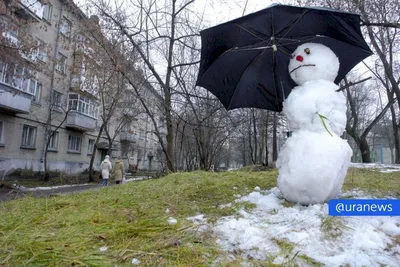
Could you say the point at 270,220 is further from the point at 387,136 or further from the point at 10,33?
the point at 387,136

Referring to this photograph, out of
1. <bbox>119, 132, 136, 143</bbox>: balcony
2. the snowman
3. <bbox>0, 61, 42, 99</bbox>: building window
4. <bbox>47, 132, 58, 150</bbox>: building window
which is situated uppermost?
<bbox>0, 61, 42, 99</bbox>: building window

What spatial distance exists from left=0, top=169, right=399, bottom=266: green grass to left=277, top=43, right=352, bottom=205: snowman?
0.61m

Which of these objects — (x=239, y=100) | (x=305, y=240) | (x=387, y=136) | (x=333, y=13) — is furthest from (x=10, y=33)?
(x=387, y=136)

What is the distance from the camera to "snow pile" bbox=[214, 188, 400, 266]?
6.35 ft

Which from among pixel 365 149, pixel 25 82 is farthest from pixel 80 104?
pixel 365 149

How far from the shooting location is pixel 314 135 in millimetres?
3107

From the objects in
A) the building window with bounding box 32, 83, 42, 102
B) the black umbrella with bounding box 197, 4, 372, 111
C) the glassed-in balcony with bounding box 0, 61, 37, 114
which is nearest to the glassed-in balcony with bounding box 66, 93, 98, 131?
A: the building window with bounding box 32, 83, 42, 102

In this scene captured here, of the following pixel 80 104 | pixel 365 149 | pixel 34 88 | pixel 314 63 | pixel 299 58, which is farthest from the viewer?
pixel 80 104

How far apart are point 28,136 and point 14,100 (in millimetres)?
3124

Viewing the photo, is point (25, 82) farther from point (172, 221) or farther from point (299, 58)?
point (172, 221)

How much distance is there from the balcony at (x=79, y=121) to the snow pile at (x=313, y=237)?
63.5ft

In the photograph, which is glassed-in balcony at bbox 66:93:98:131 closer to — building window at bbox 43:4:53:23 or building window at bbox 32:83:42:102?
building window at bbox 32:83:42:102

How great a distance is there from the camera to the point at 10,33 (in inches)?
383

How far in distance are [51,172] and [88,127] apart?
14.4 feet
